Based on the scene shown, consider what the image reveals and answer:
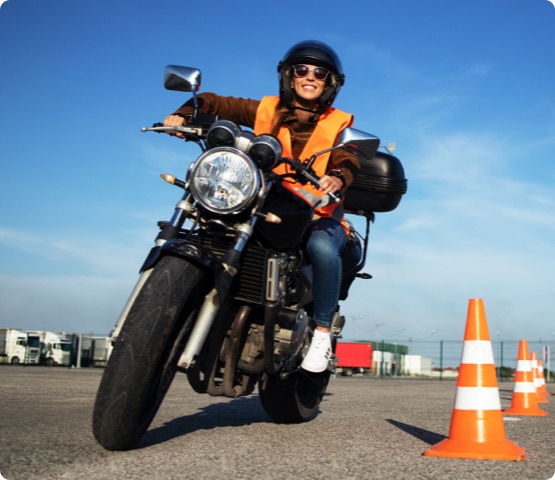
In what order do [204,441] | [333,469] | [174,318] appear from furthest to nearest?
[204,441] < [174,318] < [333,469]

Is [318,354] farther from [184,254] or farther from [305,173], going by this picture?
[184,254]

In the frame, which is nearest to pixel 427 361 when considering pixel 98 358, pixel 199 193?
pixel 98 358

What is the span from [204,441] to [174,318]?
0.92 meters

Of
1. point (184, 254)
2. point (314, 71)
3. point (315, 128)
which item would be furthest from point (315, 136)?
point (184, 254)

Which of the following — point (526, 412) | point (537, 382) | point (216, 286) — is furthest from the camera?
point (537, 382)

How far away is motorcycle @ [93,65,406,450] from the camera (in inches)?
133

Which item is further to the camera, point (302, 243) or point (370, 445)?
point (302, 243)

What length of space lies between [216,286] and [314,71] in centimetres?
177

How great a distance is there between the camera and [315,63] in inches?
186

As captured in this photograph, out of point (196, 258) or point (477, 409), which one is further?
point (477, 409)

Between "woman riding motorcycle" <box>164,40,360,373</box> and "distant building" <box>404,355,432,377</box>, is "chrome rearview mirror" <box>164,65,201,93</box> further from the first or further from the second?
"distant building" <box>404,355,432,377</box>

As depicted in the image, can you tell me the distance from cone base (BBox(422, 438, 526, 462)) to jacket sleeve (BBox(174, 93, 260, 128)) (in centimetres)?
231

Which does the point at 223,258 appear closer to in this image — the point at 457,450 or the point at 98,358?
the point at 457,450

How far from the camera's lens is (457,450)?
12.6 ft
